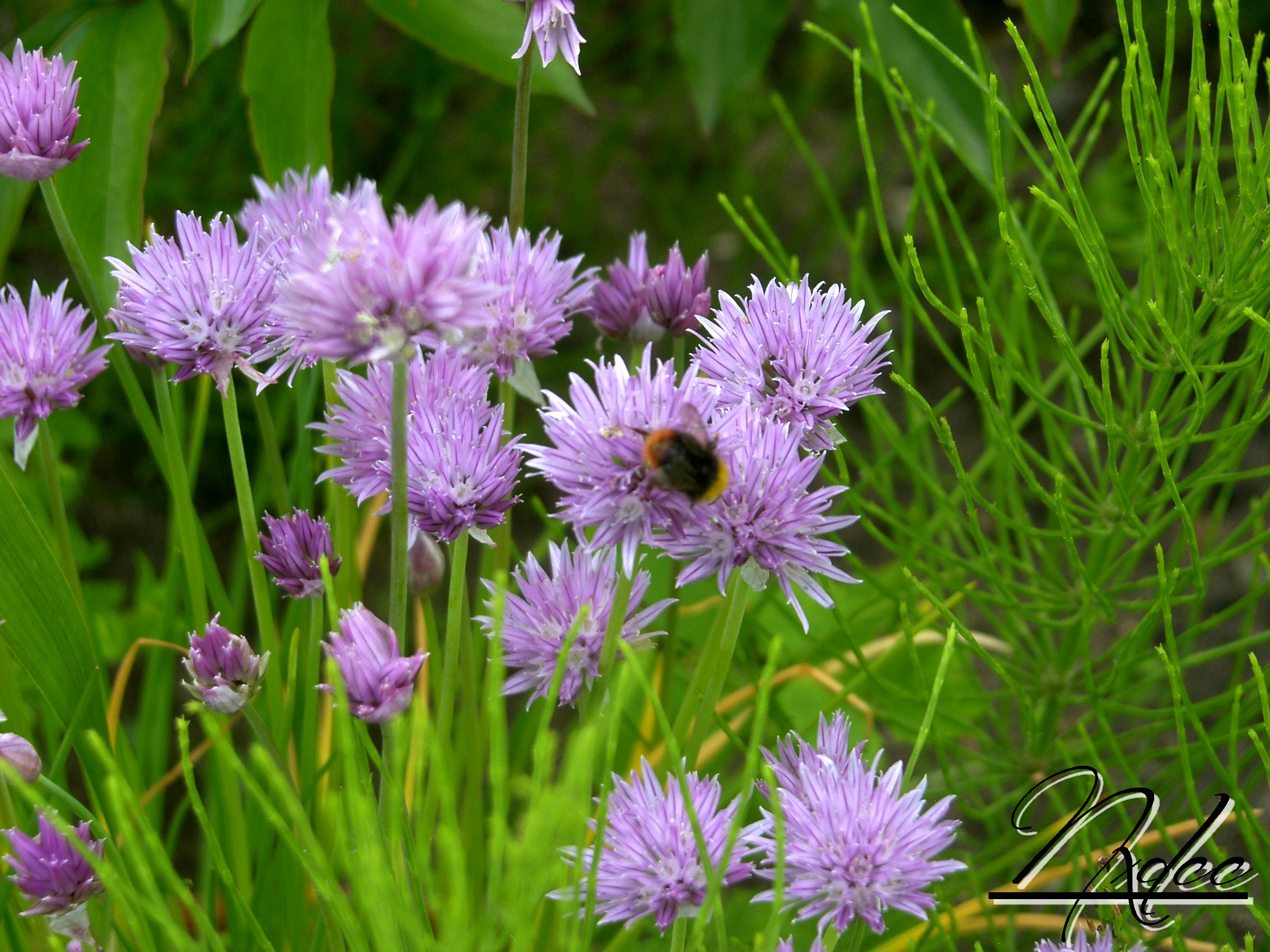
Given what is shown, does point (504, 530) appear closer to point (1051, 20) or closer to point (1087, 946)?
point (1087, 946)

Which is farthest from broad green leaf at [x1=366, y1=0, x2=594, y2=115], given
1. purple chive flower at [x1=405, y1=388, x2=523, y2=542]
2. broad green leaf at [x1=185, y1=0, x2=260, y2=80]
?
purple chive flower at [x1=405, y1=388, x2=523, y2=542]

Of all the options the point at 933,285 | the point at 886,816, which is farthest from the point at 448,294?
the point at 933,285

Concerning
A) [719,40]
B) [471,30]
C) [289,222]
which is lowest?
[289,222]

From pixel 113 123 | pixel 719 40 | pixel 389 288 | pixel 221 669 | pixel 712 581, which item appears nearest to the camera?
pixel 389 288

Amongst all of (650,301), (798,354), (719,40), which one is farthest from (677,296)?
(719,40)

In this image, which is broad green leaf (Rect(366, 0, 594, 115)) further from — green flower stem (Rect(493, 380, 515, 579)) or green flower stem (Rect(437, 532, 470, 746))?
green flower stem (Rect(437, 532, 470, 746))

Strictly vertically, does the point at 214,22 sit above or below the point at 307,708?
above

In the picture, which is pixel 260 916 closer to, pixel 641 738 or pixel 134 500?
pixel 641 738

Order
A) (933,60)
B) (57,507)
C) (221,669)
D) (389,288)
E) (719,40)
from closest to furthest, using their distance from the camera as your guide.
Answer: (389,288) < (221,669) < (57,507) < (933,60) < (719,40)

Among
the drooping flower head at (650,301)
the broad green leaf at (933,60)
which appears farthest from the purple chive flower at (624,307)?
the broad green leaf at (933,60)
